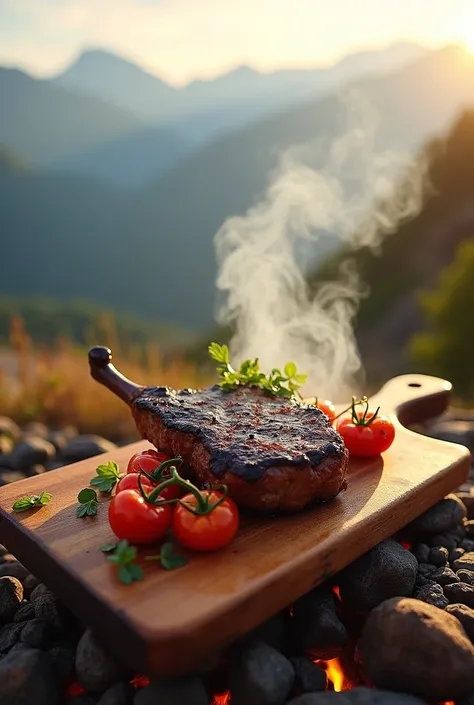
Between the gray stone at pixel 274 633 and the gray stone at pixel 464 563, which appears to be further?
the gray stone at pixel 464 563

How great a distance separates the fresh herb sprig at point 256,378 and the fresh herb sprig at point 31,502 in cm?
156

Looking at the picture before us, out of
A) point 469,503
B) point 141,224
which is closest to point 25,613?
point 469,503

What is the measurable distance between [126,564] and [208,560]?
0.43m

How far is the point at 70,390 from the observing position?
9.17 meters

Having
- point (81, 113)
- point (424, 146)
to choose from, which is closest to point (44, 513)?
point (424, 146)

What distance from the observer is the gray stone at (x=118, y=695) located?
3148mm

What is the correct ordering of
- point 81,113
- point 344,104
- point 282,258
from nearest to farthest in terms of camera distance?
point 282,258, point 344,104, point 81,113

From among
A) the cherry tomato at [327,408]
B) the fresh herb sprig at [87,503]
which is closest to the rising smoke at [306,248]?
the cherry tomato at [327,408]

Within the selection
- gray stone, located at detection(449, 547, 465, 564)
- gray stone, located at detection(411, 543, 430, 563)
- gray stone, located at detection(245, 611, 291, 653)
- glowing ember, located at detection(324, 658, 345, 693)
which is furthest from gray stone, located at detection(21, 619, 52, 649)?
gray stone, located at detection(449, 547, 465, 564)

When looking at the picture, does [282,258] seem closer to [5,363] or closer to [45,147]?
[5,363]

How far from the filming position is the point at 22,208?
2552 inches

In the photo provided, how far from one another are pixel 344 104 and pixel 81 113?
93.7m

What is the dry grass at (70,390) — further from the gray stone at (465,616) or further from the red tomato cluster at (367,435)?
the gray stone at (465,616)

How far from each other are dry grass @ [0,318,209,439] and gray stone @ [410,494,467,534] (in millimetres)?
4750
